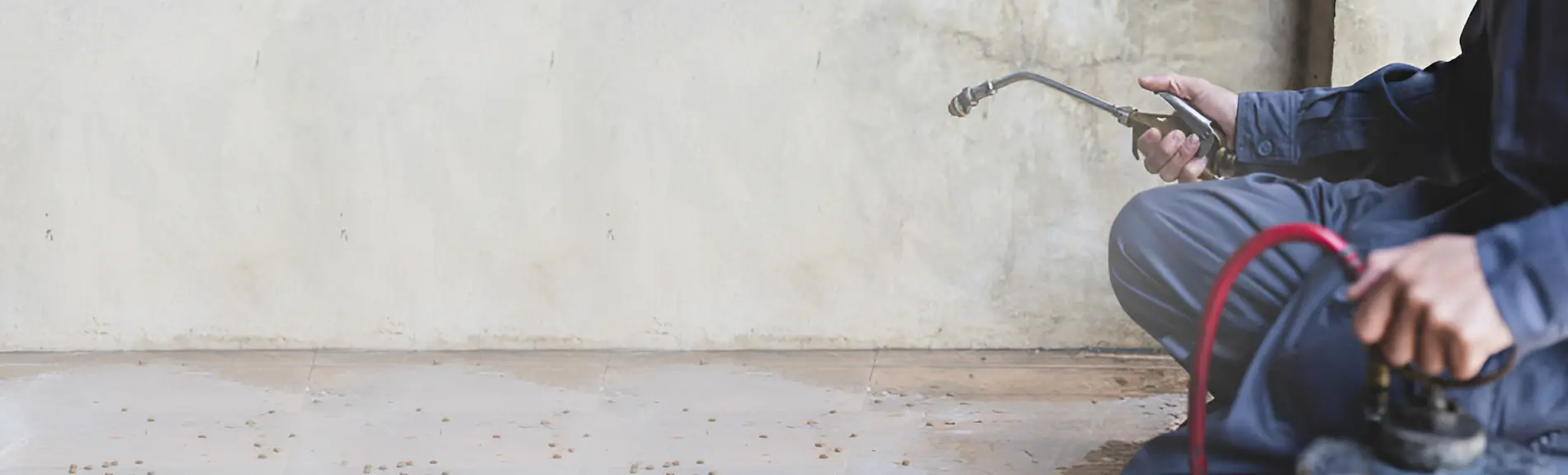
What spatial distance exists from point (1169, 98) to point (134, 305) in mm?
1956

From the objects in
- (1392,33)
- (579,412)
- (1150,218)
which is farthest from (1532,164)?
(579,412)

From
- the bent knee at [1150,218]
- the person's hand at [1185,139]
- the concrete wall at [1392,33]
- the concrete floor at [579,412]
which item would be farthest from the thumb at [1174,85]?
the concrete wall at [1392,33]

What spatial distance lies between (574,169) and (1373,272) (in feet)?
5.59

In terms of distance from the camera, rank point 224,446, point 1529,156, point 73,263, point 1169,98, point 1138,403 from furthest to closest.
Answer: point 73,263, point 1138,403, point 224,446, point 1169,98, point 1529,156

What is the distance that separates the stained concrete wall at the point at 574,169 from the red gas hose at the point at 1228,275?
1.40 meters

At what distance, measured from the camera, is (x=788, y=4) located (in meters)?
2.18

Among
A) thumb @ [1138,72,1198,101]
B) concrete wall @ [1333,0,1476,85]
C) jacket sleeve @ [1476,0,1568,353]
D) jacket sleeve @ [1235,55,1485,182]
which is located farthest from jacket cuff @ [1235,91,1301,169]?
concrete wall @ [1333,0,1476,85]

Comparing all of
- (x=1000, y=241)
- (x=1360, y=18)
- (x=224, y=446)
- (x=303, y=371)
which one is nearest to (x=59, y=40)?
(x=303, y=371)

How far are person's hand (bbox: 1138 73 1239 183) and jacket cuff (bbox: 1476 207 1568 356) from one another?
1.62ft

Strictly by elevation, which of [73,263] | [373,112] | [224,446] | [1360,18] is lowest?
[224,446]

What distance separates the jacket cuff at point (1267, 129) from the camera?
48.1 inches

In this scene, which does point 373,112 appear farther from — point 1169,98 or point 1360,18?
point 1360,18

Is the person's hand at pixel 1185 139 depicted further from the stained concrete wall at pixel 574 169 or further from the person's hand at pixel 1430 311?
the stained concrete wall at pixel 574 169

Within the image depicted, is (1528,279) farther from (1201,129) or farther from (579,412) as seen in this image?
(579,412)
